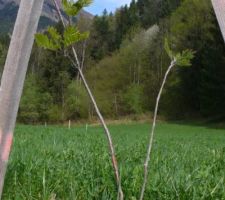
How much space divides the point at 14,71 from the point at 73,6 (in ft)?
1.62

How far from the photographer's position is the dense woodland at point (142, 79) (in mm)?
54781

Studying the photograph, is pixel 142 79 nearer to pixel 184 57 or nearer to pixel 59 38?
pixel 184 57

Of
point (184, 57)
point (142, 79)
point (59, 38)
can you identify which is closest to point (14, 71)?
point (59, 38)

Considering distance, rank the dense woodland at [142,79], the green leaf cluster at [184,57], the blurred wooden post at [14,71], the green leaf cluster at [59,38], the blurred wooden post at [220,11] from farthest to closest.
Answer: the dense woodland at [142,79], the blurred wooden post at [14,71], the blurred wooden post at [220,11], the green leaf cluster at [184,57], the green leaf cluster at [59,38]

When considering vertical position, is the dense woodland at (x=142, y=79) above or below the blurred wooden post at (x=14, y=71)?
above

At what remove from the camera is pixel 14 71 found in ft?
6.14

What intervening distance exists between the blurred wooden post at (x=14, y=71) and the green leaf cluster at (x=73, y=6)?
0.42 meters

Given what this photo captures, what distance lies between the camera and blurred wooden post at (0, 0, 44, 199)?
186 centimetres

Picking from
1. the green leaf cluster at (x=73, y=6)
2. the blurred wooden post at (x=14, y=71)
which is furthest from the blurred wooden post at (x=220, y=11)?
the blurred wooden post at (x=14, y=71)

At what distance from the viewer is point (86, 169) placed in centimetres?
365

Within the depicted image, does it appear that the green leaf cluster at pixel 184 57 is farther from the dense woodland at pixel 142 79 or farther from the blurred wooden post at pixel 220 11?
the dense woodland at pixel 142 79

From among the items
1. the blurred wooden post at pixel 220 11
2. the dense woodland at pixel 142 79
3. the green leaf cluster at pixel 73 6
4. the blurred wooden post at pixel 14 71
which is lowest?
the blurred wooden post at pixel 14 71

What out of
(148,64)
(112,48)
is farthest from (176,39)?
(112,48)

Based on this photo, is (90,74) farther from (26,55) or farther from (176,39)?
(26,55)
